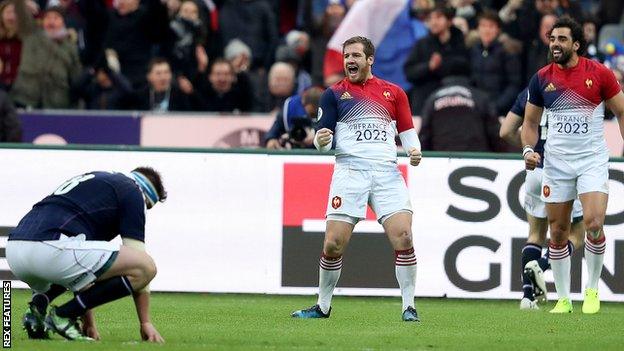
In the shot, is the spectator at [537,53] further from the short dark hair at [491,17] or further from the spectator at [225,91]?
the spectator at [225,91]

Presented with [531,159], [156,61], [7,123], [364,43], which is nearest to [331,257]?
[364,43]

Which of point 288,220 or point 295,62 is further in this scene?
point 295,62

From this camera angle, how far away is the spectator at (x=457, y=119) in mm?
19031

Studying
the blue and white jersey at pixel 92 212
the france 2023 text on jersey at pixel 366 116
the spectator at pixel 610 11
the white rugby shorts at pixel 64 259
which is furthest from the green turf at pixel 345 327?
the spectator at pixel 610 11

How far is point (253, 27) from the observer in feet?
75.0

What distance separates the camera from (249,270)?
656 inches

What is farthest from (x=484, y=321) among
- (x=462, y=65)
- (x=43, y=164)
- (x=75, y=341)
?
(x=462, y=65)

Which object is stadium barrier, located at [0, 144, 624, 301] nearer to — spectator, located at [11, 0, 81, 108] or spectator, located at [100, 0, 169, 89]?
spectator, located at [11, 0, 81, 108]

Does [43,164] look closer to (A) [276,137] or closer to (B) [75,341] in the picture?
(A) [276,137]

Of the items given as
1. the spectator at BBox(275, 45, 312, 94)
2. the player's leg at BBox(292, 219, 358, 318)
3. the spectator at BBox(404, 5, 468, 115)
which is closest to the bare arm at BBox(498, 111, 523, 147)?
the player's leg at BBox(292, 219, 358, 318)

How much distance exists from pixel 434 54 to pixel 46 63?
16.7ft

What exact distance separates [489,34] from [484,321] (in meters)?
7.85

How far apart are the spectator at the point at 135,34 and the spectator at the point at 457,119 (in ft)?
15.6

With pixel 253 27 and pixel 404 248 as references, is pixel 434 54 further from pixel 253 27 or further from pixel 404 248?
pixel 404 248
